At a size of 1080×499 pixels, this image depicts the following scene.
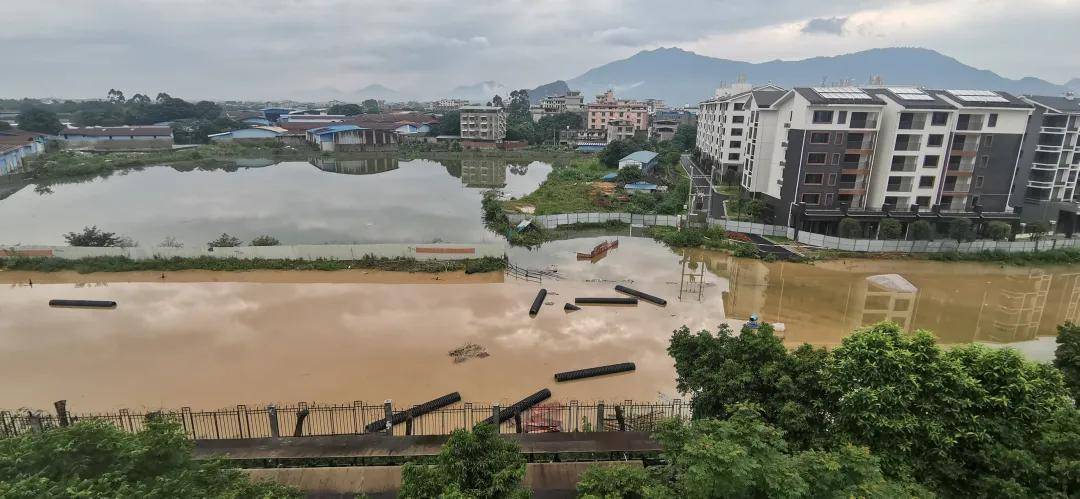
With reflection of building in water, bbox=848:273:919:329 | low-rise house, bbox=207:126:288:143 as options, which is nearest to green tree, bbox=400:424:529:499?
reflection of building in water, bbox=848:273:919:329

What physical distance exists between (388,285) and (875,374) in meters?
20.8

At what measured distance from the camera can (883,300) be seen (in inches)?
935

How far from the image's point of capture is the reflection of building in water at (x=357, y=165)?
64.4m

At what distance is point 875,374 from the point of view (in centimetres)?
845

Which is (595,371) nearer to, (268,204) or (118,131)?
(268,204)

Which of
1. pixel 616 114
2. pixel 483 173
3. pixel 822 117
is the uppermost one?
pixel 616 114

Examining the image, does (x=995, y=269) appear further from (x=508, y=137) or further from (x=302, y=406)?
(x=508, y=137)

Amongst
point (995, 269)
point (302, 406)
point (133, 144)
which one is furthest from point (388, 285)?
point (133, 144)

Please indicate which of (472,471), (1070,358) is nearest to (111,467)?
(472,471)

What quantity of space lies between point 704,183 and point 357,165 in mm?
45517

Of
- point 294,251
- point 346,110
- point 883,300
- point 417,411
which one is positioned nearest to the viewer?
point 417,411

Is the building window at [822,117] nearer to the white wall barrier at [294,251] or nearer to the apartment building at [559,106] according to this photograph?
the white wall barrier at [294,251]

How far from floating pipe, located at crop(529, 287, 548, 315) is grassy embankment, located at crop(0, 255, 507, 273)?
4533 mm

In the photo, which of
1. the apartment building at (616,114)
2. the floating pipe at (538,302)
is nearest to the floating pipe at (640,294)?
the floating pipe at (538,302)
